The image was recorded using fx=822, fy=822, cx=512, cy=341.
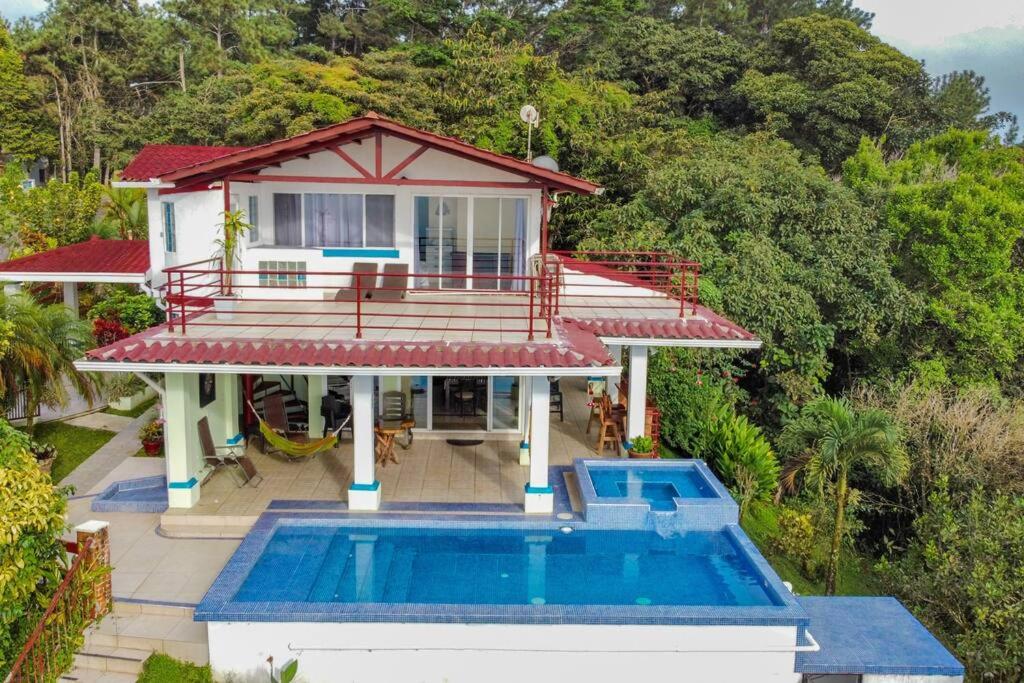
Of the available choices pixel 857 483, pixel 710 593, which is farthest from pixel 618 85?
pixel 710 593

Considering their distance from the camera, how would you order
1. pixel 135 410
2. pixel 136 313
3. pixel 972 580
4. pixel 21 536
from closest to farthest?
pixel 21 536
pixel 972 580
pixel 135 410
pixel 136 313

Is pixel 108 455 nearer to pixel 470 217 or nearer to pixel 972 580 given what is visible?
pixel 470 217

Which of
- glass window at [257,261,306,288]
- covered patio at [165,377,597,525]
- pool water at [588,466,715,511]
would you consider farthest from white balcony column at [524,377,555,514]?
glass window at [257,261,306,288]

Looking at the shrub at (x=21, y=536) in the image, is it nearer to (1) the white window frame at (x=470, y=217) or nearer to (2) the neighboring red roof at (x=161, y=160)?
(1) the white window frame at (x=470, y=217)

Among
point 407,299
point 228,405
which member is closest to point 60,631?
point 228,405

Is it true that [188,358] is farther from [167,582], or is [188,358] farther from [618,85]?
[618,85]

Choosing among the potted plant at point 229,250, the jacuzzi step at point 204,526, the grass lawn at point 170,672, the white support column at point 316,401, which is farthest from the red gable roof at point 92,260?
the grass lawn at point 170,672
